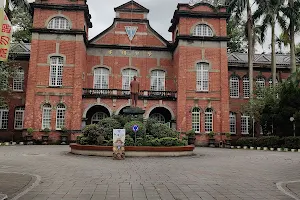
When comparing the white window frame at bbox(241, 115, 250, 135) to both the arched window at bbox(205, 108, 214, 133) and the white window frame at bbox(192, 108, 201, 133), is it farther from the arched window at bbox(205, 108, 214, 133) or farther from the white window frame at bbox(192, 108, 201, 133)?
the white window frame at bbox(192, 108, 201, 133)

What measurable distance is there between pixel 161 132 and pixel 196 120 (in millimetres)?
10690

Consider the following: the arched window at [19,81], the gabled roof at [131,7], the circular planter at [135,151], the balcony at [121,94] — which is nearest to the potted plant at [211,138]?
the balcony at [121,94]

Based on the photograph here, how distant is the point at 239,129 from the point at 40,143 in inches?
731

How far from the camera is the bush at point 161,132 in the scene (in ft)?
57.8

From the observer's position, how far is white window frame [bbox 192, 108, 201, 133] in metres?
27.6

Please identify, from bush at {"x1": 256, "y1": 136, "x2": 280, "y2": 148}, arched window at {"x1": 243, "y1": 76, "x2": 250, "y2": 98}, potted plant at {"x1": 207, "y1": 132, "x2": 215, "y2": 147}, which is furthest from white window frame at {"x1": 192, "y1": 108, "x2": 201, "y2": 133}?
arched window at {"x1": 243, "y1": 76, "x2": 250, "y2": 98}

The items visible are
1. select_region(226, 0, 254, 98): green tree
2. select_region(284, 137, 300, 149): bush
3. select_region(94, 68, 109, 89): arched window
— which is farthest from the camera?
select_region(94, 68, 109, 89): arched window

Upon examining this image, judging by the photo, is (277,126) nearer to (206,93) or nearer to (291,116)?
(291,116)

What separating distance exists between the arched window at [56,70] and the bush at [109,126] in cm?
1058

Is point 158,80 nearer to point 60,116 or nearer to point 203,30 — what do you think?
point 203,30

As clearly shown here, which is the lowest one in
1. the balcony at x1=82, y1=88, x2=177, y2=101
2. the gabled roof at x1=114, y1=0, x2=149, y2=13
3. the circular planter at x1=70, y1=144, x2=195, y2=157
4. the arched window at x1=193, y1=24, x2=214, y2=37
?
the circular planter at x1=70, y1=144, x2=195, y2=157

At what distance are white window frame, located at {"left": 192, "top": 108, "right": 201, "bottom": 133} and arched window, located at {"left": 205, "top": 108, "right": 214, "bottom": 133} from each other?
655 millimetres

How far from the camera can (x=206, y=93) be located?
28047mm

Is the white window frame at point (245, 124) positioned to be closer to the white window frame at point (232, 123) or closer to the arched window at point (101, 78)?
the white window frame at point (232, 123)
